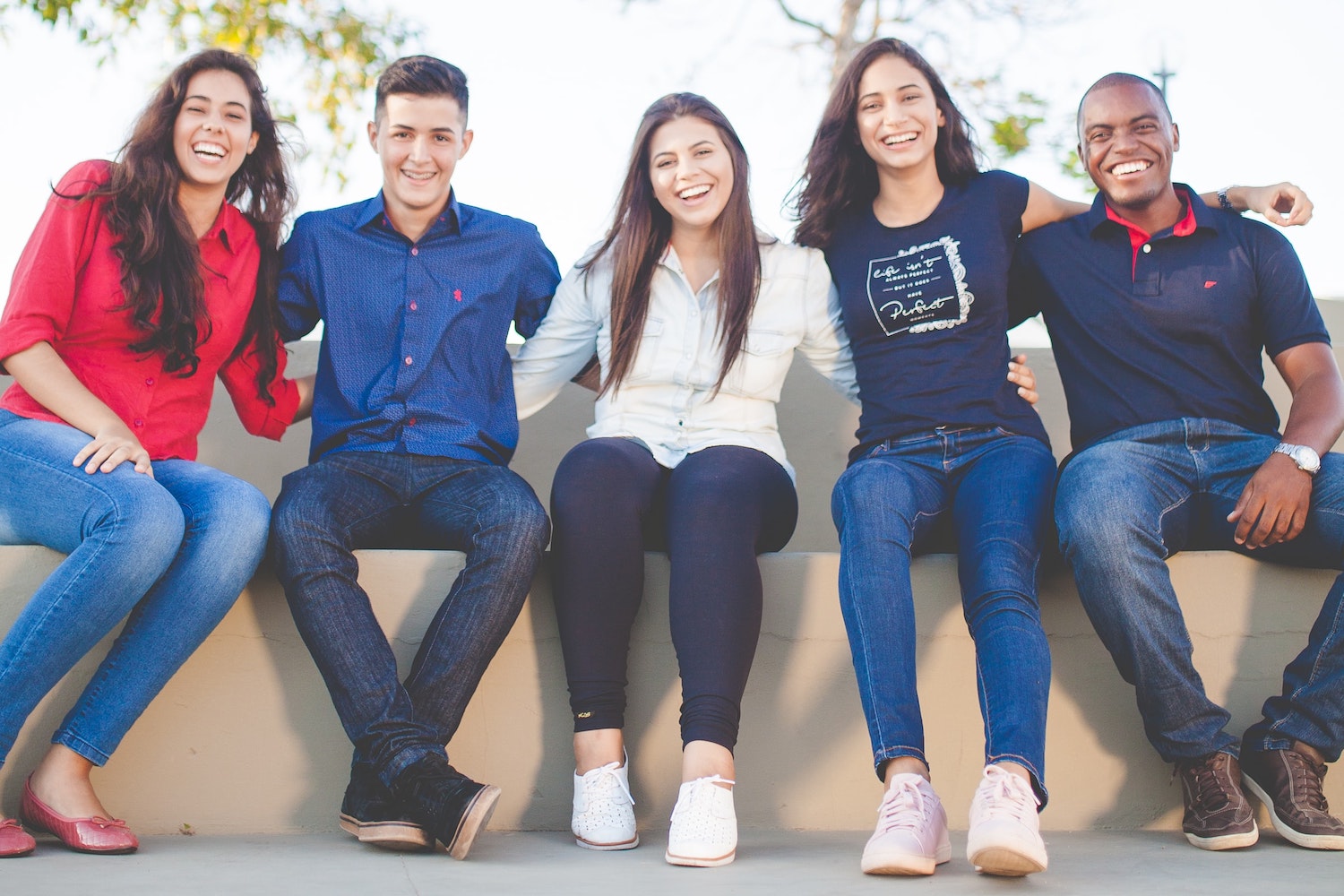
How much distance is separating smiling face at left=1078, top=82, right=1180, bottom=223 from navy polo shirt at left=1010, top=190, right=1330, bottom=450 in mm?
57

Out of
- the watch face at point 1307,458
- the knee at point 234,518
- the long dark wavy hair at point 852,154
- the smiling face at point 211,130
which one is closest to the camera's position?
the knee at point 234,518

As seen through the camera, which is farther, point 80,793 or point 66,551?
point 66,551

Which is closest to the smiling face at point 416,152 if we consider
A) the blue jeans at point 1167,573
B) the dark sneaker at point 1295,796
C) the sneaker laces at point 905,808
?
the blue jeans at point 1167,573

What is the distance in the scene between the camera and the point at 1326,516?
7.38 feet

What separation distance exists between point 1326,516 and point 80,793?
7.47 feet

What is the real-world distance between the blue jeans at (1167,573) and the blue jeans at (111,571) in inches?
59.3

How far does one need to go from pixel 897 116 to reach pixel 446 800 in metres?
1.71

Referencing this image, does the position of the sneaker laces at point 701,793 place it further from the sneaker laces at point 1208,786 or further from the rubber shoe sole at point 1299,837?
the rubber shoe sole at point 1299,837

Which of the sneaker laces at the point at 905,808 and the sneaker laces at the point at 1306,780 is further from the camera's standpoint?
the sneaker laces at the point at 1306,780

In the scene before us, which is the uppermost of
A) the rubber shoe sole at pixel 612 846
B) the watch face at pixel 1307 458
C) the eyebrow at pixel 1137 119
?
the eyebrow at pixel 1137 119

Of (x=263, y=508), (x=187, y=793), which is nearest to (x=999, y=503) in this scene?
(x=263, y=508)

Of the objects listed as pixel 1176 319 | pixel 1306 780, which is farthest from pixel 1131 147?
pixel 1306 780

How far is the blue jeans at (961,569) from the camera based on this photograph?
75.7 inches

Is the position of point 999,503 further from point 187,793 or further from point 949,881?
point 187,793
